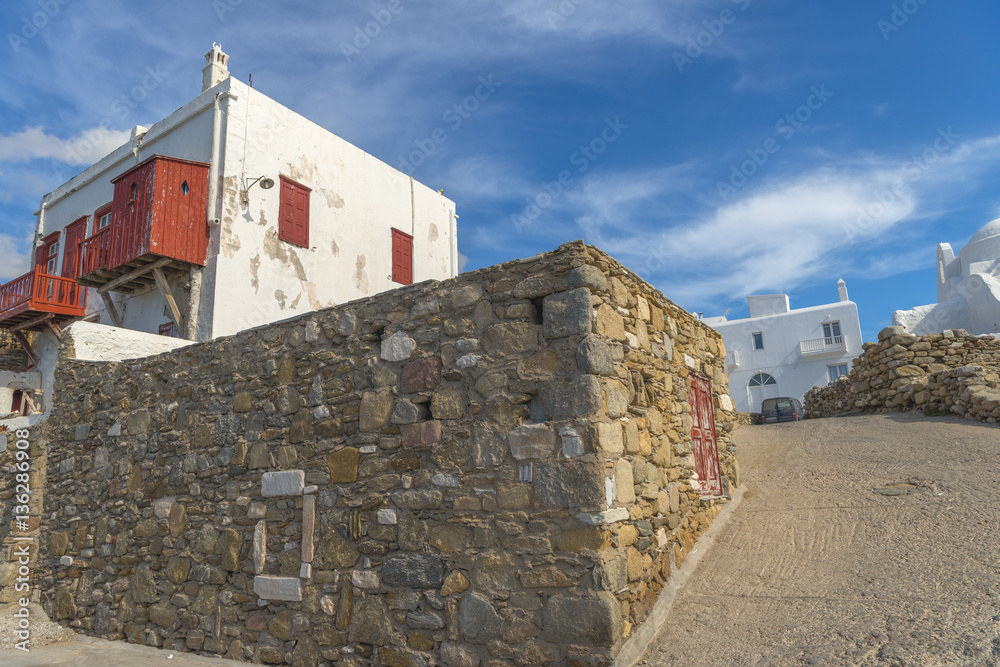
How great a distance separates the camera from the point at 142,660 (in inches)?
221

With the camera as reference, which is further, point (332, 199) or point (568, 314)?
point (332, 199)

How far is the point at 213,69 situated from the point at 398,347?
10.7m

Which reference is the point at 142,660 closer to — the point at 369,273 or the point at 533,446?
the point at 533,446

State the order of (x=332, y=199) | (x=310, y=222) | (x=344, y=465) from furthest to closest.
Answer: (x=332, y=199)
(x=310, y=222)
(x=344, y=465)

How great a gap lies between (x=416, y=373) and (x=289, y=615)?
7.30 ft

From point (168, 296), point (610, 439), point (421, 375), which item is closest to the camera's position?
point (610, 439)

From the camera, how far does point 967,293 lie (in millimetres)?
28266

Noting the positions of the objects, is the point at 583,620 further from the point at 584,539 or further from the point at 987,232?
the point at 987,232

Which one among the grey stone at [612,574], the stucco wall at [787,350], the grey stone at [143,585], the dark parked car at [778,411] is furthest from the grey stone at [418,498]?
the stucco wall at [787,350]

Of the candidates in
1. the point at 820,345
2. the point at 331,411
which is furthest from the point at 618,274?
the point at 820,345

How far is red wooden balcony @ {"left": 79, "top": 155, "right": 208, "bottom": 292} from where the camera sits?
34.5 feet

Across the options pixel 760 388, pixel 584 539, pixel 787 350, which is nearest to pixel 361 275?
pixel 584 539

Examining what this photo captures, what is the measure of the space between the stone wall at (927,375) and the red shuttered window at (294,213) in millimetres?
10301

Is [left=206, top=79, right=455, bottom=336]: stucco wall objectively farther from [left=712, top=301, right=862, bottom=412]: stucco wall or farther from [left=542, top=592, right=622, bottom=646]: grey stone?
[left=712, top=301, right=862, bottom=412]: stucco wall
